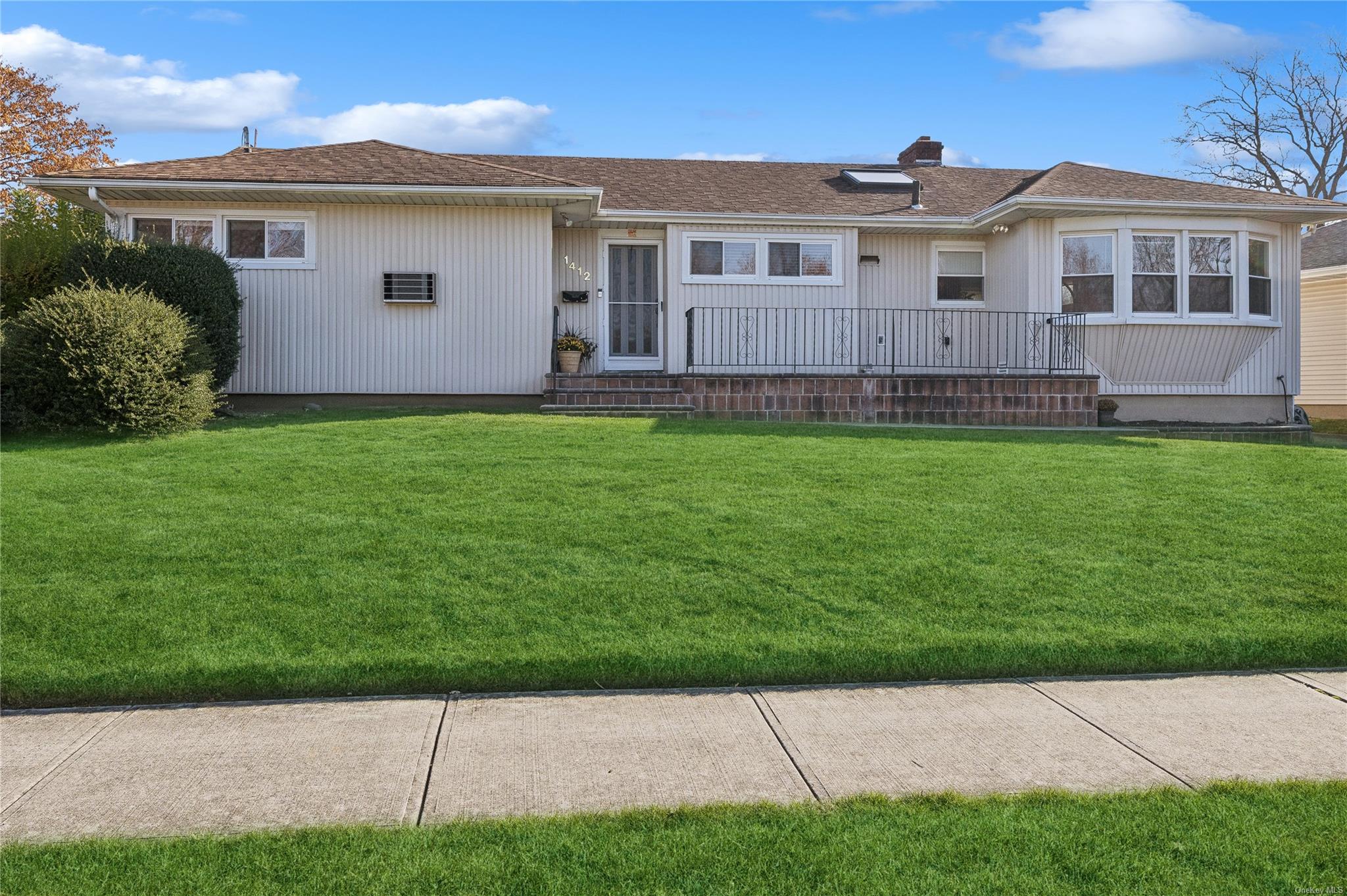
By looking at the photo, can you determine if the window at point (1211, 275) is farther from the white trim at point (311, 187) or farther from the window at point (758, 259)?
the white trim at point (311, 187)

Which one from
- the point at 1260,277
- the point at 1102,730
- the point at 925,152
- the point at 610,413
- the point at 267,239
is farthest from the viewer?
the point at 925,152

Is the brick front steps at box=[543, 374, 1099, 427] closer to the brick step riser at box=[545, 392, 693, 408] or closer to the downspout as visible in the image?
the brick step riser at box=[545, 392, 693, 408]

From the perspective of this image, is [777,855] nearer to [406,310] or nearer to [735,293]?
[406,310]

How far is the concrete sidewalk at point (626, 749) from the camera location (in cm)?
347

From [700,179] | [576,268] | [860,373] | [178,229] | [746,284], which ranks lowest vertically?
[860,373]

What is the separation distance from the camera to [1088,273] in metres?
14.9

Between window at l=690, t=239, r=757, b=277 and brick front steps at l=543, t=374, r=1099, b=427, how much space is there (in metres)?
2.24

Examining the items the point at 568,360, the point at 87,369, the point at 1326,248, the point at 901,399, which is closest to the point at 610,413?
the point at 568,360

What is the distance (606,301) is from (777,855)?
13.5 metres

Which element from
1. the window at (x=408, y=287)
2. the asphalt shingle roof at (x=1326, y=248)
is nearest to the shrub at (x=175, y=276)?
the window at (x=408, y=287)

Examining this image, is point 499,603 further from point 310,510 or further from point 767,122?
point 767,122

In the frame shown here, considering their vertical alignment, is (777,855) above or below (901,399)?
below

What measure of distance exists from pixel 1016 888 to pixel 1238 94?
121 feet

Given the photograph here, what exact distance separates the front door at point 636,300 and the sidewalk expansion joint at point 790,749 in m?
11.5
